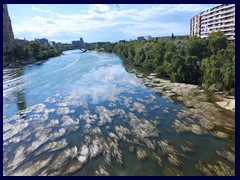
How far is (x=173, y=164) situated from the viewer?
42.8ft

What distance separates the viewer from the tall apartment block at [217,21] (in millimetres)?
57181

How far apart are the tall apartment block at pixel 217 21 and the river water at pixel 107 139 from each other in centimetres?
4338

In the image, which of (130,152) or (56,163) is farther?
(130,152)

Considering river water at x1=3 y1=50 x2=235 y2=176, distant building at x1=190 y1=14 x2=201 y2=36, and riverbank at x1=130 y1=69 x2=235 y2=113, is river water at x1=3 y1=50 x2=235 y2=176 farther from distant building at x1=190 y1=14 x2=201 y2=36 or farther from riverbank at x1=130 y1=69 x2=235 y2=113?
distant building at x1=190 y1=14 x2=201 y2=36

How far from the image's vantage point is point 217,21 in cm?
6444

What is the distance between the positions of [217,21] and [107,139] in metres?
61.1

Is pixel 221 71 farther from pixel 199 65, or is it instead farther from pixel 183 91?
pixel 199 65

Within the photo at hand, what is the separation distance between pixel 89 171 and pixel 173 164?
16.1 ft

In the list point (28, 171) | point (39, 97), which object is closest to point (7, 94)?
point (39, 97)

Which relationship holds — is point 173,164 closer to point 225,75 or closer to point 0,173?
point 0,173

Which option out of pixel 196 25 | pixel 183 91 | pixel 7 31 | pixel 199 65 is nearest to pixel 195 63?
pixel 199 65

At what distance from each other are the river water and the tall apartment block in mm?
43376

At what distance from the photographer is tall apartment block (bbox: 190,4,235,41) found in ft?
188

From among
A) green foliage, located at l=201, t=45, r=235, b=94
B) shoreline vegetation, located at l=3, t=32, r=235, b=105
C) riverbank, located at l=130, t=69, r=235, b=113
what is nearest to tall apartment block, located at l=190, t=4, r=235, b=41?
shoreline vegetation, located at l=3, t=32, r=235, b=105
